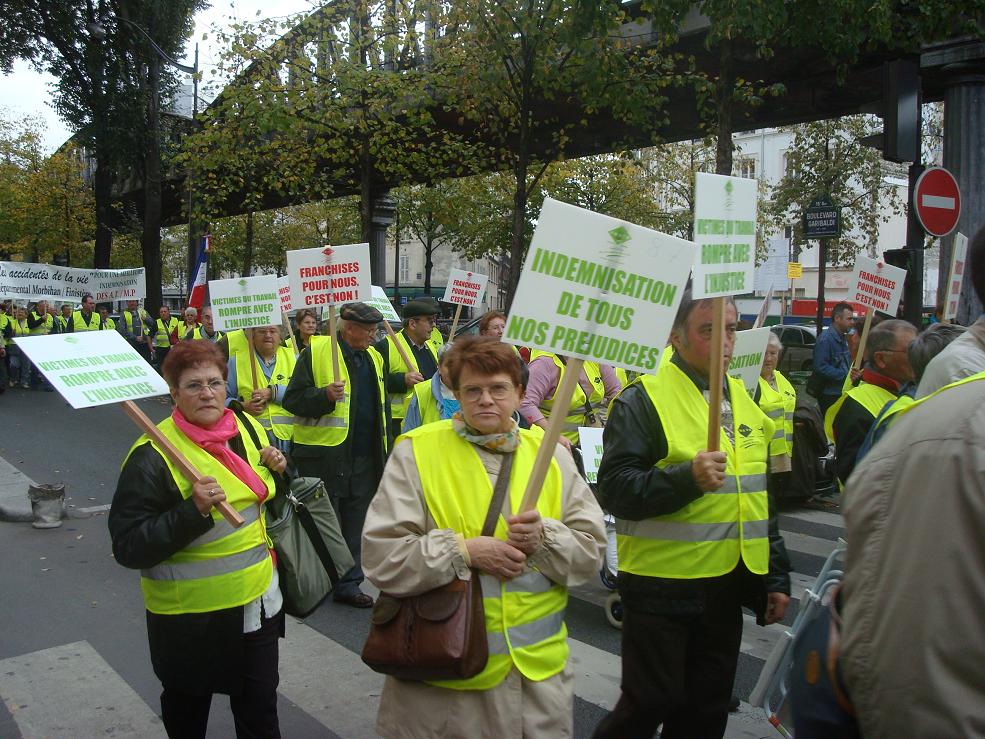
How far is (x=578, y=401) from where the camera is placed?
658cm

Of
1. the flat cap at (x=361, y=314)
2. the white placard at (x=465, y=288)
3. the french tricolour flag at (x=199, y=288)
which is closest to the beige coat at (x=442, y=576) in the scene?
the flat cap at (x=361, y=314)

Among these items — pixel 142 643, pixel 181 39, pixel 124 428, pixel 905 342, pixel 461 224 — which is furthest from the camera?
pixel 461 224

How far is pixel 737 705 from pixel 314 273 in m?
3.86

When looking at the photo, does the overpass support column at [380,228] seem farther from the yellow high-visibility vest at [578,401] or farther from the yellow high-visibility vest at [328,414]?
the yellow high-visibility vest at [328,414]

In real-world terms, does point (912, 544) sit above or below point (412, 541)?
above

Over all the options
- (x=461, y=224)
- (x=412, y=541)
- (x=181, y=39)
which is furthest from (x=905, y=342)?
(x=461, y=224)

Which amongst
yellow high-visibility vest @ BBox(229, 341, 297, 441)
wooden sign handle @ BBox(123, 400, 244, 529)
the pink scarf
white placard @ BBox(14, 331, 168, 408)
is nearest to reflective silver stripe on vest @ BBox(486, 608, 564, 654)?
wooden sign handle @ BBox(123, 400, 244, 529)

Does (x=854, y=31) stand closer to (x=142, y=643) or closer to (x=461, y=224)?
(x=142, y=643)

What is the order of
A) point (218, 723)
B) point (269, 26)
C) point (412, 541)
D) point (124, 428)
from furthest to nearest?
point (269, 26)
point (124, 428)
point (218, 723)
point (412, 541)

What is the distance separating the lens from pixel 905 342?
15.2ft

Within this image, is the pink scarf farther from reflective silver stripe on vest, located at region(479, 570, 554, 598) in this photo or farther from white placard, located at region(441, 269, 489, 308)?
white placard, located at region(441, 269, 489, 308)

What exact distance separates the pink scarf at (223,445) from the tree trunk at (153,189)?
22.7 meters

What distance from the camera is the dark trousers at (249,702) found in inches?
127

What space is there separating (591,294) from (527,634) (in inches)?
38.6
